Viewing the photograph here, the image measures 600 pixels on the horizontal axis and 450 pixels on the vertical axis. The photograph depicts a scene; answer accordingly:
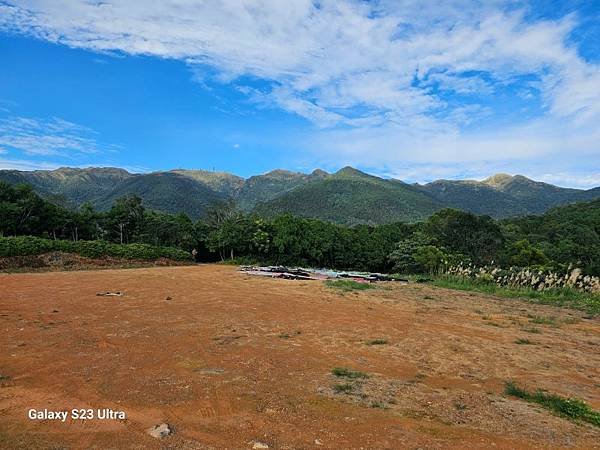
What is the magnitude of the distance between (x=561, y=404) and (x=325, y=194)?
104 meters

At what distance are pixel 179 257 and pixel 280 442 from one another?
3074 centimetres

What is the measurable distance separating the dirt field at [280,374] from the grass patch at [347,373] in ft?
0.45

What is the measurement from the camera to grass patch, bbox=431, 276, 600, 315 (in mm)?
14547

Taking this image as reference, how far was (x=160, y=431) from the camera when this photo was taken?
3.54m

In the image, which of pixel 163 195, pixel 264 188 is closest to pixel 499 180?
pixel 264 188

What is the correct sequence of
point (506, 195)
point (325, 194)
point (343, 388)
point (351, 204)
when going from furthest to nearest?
1. point (506, 195)
2. point (325, 194)
3. point (351, 204)
4. point (343, 388)

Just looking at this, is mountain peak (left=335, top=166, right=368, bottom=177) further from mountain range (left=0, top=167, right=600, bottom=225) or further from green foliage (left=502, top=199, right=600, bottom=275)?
green foliage (left=502, top=199, right=600, bottom=275)

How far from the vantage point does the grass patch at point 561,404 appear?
4438 millimetres

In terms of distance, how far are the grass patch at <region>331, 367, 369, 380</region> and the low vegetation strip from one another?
75.4 feet

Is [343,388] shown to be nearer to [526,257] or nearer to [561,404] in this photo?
[561,404]

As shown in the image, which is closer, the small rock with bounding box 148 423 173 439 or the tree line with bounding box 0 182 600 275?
the small rock with bounding box 148 423 173 439

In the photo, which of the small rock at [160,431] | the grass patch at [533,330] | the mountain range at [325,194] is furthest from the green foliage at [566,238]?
the mountain range at [325,194]

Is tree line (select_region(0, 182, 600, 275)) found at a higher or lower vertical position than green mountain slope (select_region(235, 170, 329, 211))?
lower

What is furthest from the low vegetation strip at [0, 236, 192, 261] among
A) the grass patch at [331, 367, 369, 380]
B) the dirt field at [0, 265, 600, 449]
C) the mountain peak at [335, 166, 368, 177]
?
the mountain peak at [335, 166, 368, 177]
